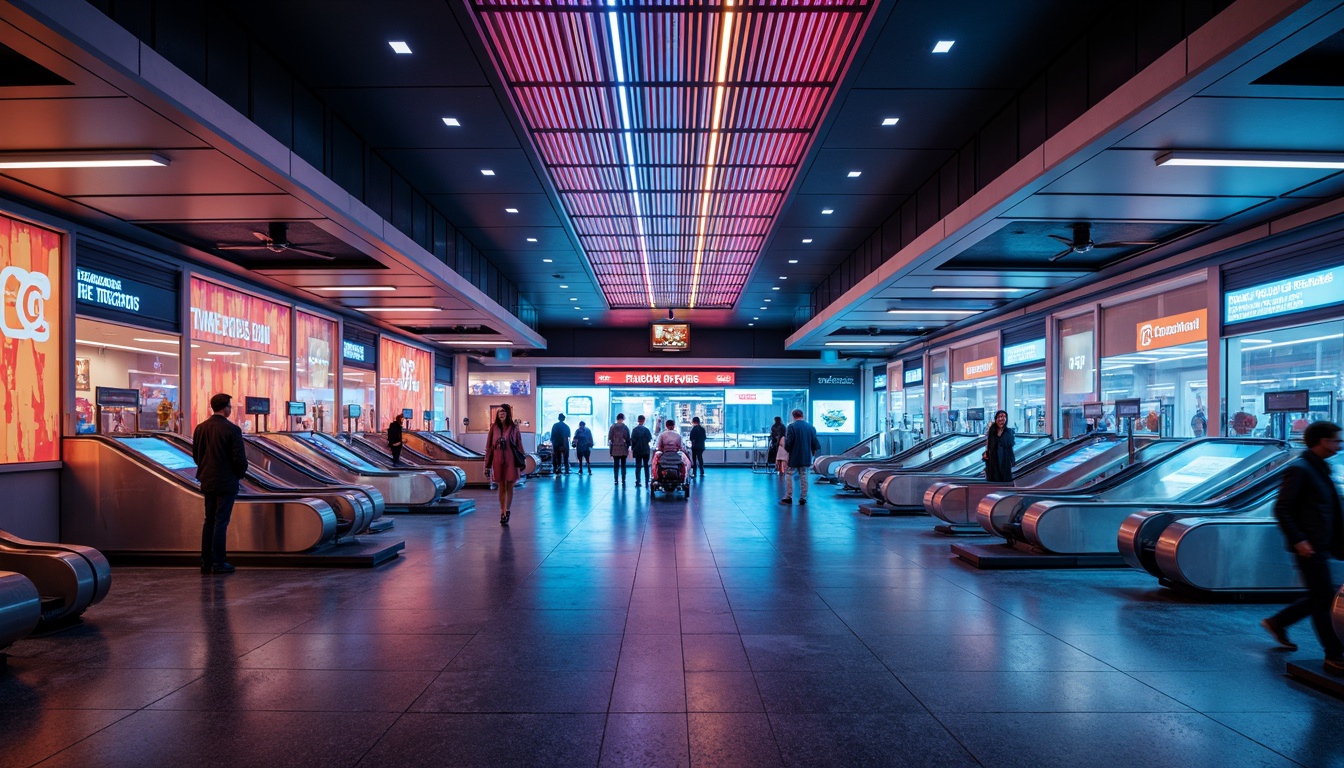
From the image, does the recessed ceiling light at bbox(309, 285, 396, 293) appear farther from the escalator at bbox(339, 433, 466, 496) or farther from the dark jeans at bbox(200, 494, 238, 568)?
the dark jeans at bbox(200, 494, 238, 568)

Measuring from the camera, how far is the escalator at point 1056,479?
34.9 feet

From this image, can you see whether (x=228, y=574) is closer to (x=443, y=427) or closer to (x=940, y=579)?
(x=940, y=579)

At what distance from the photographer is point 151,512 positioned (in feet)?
28.6

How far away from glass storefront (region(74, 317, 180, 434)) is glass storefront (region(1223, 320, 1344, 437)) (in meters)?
A: 14.1

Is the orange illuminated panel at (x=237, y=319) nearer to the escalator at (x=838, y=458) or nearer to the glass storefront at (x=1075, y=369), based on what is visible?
the escalator at (x=838, y=458)

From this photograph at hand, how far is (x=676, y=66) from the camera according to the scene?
7.36m

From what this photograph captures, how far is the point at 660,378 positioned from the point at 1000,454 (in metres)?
16.7

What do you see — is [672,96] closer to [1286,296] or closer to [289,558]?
[289,558]

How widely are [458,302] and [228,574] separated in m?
7.01

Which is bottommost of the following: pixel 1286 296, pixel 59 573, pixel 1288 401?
pixel 59 573

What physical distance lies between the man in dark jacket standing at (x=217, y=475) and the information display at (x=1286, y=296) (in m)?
12.0

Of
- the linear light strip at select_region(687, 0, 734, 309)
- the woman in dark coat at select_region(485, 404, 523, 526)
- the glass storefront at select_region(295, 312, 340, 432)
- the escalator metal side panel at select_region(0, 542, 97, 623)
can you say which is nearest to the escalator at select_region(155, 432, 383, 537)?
the woman in dark coat at select_region(485, 404, 523, 526)

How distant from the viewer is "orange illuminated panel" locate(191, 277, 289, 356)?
38.7ft

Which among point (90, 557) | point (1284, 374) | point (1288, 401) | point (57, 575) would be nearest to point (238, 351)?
point (90, 557)
